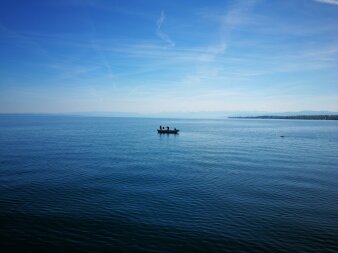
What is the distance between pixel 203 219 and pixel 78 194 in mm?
13594

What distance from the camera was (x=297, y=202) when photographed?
25344 mm

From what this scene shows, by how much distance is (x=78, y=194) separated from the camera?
27047 millimetres

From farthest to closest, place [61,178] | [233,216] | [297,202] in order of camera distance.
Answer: [61,178] < [297,202] < [233,216]

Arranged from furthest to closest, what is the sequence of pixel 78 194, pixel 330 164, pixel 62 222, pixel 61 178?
1. pixel 330 164
2. pixel 61 178
3. pixel 78 194
4. pixel 62 222

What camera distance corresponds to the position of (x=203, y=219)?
21250mm

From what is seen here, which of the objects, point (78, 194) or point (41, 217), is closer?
point (41, 217)

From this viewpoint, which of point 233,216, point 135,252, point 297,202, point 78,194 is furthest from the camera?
point 78,194

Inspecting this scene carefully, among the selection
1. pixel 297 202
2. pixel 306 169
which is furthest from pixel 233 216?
pixel 306 169

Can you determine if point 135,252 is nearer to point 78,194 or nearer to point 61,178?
point 78,194

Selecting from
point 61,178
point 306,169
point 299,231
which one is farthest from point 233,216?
point 306,169

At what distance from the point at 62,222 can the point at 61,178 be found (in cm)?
1408

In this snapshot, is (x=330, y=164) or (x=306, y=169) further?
(x=330, y=164)

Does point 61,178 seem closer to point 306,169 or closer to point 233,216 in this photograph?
point 233,216

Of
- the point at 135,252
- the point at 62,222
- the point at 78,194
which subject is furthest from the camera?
the point at 78,194
